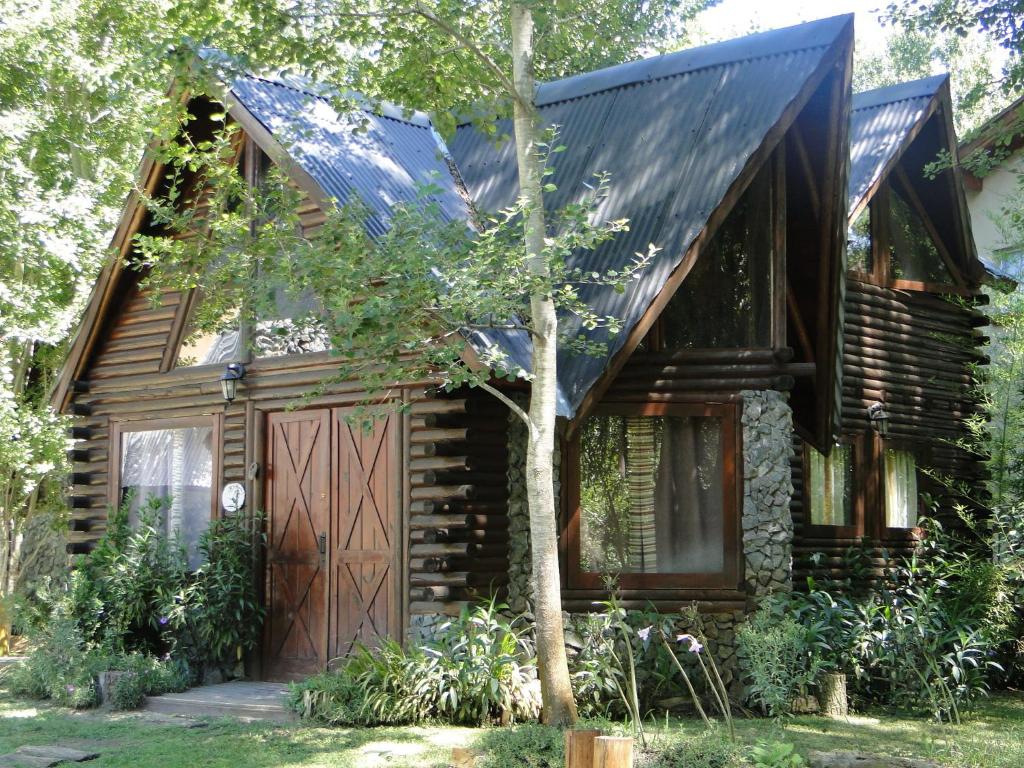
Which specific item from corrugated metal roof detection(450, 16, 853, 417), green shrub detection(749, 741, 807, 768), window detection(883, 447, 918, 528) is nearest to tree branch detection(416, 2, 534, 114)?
corrugated metal roof detection(450, 16, 853, 417)

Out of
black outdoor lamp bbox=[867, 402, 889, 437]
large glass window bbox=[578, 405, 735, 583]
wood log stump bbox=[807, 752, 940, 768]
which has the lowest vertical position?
wood log stump bbox=[807, 752, 940, 768]

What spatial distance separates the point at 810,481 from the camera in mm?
13203

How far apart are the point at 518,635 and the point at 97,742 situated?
11.1ft

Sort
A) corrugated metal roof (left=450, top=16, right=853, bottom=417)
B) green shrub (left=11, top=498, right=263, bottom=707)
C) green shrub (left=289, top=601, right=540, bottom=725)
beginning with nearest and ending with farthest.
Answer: green shrub (left=289, top=601, right=540, bottom=725)
corrugated metal roof (left=450, top=16, right=853, bottom=417)
green shrub (left=11, top=498, right=263, bottom=707)

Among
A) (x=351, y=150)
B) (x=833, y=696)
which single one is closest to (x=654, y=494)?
(x=833, y=696)

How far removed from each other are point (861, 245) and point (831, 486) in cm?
281

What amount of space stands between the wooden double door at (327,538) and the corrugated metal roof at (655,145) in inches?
76.2

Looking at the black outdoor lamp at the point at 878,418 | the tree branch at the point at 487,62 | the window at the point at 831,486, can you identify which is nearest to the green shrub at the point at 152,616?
the tree branch at the point at 487,62

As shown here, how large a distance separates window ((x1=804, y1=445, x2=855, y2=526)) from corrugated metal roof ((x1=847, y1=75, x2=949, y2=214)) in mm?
2734

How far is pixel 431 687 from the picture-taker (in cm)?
927

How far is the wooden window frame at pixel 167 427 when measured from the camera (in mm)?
12203

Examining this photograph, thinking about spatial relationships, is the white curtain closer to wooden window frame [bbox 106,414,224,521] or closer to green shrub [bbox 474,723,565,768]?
green shrub [bbox 474,723,565,768]

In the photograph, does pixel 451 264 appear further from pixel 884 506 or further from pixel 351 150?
pixel 884 506

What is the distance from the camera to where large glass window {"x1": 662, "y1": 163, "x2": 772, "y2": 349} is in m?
11.1
